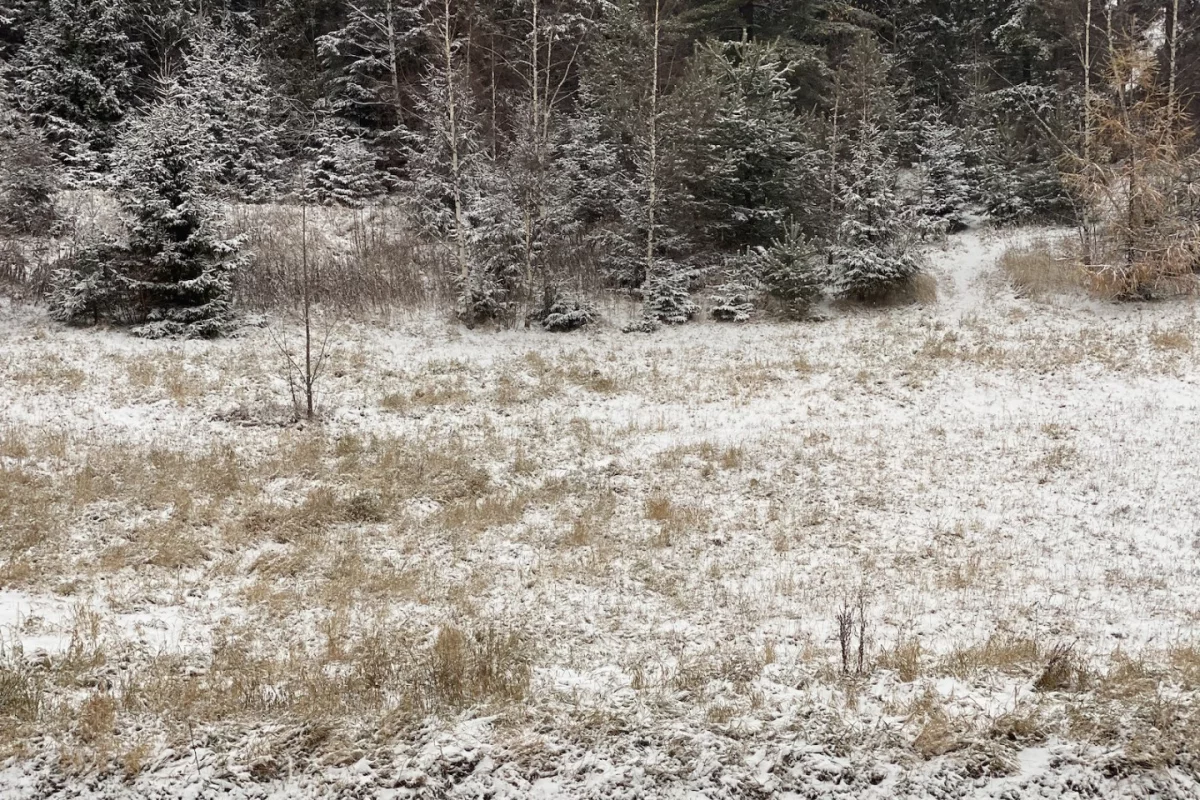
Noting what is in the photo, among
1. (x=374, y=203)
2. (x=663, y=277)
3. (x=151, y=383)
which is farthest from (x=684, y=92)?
(x=151, y=383)

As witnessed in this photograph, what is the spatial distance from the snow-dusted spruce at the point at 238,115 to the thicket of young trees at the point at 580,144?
11cm

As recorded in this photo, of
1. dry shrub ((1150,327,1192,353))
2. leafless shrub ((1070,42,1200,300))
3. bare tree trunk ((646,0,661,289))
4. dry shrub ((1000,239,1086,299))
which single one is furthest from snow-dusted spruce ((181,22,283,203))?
dry shrub ((1150,327,1192,353))

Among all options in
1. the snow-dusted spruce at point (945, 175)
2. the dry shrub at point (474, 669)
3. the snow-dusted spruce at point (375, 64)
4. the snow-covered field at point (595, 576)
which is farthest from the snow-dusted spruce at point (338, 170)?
the dry shrub at point (474, 669)

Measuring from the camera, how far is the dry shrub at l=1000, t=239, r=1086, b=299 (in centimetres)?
1888

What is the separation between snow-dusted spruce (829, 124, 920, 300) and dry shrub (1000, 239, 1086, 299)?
300 centimetres

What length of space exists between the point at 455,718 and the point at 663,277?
15.0 m

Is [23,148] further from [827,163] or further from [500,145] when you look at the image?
[827,163]

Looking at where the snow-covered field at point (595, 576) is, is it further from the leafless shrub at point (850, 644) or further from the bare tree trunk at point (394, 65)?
the bare tree trunk at point (394, 65)

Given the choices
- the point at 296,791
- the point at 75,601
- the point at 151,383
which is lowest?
the point at 296,791

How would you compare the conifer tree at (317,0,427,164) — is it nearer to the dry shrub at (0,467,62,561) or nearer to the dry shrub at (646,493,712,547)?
the dry shrub at (0,467,62,561)

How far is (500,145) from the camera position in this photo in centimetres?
2448

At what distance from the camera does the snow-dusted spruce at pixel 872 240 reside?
18594mm

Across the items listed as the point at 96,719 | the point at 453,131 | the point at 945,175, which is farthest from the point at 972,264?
the point at 96,719

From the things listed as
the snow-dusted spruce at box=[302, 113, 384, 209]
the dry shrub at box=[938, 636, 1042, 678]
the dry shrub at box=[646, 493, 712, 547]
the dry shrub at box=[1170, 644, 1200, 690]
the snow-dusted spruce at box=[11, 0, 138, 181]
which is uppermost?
the snow-dusted spruce at box=[11, 0, 138, 181]
